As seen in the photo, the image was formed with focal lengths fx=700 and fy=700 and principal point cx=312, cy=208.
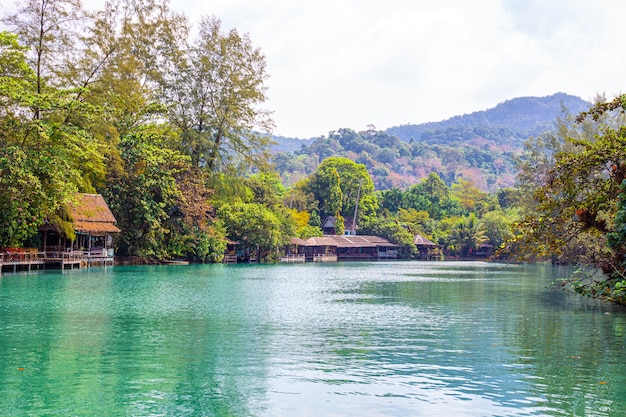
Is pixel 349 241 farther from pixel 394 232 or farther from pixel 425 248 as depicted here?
pixel 425 248

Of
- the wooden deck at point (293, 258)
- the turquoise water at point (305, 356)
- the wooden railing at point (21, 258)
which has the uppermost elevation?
the wooden railing at point (21, 258)

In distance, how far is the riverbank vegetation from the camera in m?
16.8

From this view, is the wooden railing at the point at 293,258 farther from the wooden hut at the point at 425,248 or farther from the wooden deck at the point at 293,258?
the wooden hut at the point at 425,248

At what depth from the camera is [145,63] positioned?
39.8m

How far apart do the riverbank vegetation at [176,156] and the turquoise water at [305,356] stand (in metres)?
2.80

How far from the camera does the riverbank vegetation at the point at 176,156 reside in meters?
16.8

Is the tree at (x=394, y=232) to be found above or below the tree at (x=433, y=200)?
below

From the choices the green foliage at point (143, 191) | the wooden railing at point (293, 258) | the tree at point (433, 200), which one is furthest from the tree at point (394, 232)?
the green foliage at point (143, 191)

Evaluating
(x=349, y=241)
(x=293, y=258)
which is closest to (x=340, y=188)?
(x=349, y=241)

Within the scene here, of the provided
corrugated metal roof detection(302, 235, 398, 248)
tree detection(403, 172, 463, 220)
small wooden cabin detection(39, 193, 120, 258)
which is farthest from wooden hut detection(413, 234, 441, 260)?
small wooden cabin detection(39, 193, 120, 258)

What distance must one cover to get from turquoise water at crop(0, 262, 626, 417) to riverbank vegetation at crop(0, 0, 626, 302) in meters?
2.80

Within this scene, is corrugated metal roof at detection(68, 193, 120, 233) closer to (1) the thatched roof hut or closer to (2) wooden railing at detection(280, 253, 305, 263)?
(1) the thatched roof hut

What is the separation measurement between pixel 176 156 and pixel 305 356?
91.2 ft

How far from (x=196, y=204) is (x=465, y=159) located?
123 meters
